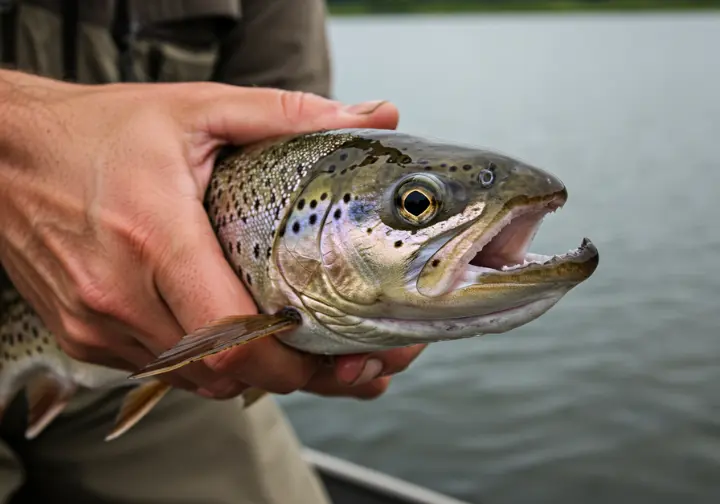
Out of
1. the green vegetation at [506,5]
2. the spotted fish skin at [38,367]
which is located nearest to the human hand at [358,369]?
the spotted fish skin at [38,367]

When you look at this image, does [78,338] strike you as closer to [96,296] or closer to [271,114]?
[96,296]

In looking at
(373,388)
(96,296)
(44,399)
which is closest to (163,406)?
(44,399)

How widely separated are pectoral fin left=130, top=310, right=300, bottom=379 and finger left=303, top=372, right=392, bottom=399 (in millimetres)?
441

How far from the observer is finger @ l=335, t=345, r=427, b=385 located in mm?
2024

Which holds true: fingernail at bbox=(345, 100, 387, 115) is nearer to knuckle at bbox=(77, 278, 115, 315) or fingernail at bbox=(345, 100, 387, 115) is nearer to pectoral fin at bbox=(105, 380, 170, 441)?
knuckle at bbox=(77, 278, 115, 315)

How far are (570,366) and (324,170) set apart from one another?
7183 mm

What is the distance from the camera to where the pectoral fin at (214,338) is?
166 cm

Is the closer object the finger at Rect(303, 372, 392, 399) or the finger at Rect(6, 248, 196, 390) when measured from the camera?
the finger at Rect(6, 248, 196, 390)

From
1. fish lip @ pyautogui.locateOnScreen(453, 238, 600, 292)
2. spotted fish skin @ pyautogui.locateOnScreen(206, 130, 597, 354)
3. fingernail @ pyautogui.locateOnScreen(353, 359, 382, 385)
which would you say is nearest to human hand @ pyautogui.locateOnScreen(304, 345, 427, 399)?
fingernail @ pyautogui.locateOnScreen(353, 359, 382, 385)

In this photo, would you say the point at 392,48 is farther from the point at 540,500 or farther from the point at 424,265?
the point at 424,265

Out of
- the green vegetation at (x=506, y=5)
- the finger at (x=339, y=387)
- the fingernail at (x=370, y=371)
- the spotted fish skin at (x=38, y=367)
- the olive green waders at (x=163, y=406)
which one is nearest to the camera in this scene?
the fingernail at (x=370, y=371)

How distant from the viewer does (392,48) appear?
200 ft

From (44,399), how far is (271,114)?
1.26 meters

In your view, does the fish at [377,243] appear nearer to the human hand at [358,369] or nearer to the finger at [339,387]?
the human hand at [358,369]
